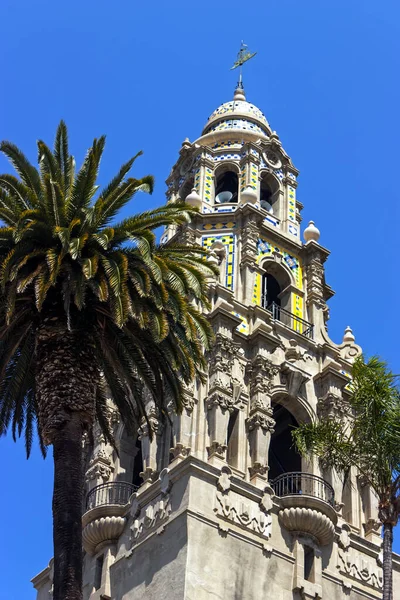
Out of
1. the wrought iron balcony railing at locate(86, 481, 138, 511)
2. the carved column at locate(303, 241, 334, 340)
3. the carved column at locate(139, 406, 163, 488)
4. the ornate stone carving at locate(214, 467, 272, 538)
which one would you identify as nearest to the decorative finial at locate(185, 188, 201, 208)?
the carved column at locate(303, 241, 334, 340)

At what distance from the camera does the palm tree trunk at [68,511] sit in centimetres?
2556

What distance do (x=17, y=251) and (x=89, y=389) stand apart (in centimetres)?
354

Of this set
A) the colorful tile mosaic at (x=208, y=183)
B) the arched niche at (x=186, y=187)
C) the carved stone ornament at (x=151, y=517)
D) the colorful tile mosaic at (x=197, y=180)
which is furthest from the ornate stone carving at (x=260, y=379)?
the arched niche at (x=186, y=187)

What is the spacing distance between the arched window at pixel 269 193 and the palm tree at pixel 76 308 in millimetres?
17869

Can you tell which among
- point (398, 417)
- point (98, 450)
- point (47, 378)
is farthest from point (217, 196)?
point (47, 378)

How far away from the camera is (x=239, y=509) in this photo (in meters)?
37.0

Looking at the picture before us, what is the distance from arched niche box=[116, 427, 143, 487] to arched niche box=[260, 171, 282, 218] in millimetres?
11499

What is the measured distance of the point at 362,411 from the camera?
106 feet

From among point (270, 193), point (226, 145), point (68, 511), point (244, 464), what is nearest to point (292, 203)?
point (270, 193)

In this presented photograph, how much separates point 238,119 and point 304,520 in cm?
1981

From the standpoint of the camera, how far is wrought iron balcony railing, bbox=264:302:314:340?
4503 cm

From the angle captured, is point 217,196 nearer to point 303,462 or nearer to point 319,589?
point 303,462

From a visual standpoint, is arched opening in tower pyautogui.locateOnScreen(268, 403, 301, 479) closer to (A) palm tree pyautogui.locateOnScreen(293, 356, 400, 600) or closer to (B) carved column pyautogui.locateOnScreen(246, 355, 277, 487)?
(B) carved column pyautogui.locateOnScreen(246, 355, 277, 487)

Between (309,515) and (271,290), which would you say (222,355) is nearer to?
(309,515)
